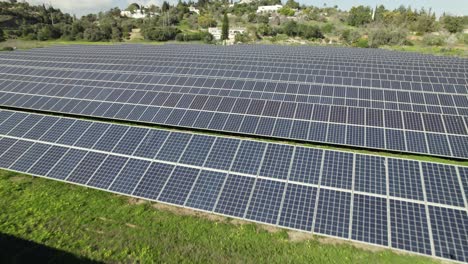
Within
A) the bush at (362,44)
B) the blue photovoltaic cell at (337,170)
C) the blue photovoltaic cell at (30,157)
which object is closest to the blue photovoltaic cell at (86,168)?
the blue photovoltaic cell at (30,157)

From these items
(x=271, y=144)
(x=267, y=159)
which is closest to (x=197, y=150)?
(x=267, y=159)

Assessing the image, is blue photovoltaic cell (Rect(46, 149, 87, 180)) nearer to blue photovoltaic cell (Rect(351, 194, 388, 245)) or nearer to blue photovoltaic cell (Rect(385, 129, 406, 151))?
blue photovoltaic cell (Rect(351, 194, 388, 245))

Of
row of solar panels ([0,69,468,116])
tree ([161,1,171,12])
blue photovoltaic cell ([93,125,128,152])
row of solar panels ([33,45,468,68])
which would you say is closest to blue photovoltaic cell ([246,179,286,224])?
blue photovoltaic cell ([93,125,128,152])

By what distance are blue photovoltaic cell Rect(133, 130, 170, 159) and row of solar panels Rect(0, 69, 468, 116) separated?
1076 cm

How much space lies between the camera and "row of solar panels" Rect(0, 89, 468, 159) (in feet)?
62.4

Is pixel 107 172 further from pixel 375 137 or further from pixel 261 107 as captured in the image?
pixel 375 137

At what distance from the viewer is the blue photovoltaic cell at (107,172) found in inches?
571

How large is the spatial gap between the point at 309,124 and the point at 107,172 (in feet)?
44.9

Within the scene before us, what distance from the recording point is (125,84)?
30.2 metres

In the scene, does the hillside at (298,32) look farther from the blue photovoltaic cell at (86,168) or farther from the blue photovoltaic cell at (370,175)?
the blue photovoltaic cell at (86,168)

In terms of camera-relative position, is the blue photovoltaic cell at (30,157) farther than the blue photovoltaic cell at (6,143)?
No

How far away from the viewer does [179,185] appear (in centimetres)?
1384

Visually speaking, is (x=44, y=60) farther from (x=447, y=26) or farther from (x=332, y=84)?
(x=447, y=26)

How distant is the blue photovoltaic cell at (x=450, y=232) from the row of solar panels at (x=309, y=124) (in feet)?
26.8
